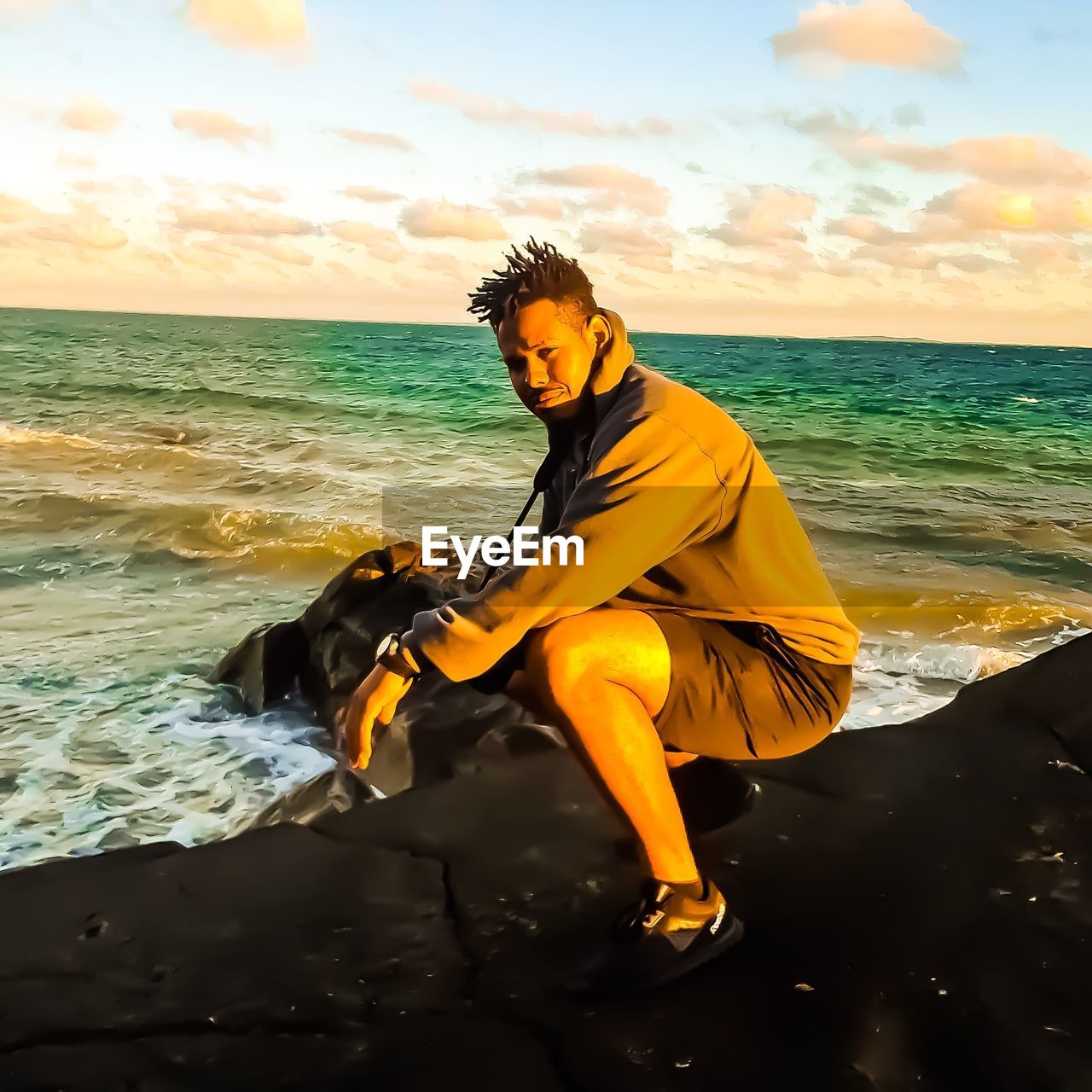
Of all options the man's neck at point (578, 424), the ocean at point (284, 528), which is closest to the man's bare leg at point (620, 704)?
the man's neck at point (578, 424)

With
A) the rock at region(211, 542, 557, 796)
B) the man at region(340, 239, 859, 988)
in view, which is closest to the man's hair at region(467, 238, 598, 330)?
the man at region(340, 239, 859, 988)

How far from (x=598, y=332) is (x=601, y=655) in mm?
737

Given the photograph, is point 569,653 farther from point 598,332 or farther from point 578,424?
point 598,332

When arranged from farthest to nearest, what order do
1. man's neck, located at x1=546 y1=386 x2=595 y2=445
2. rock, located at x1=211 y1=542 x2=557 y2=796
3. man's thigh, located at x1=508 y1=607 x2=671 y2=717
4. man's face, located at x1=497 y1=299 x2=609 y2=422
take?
rock, located at x1=211 y1=542 x2=557 y2=796, man's neck, located at x1=546 y1=386 x2=595 y2=445, man's face, located at x1=497 y1=299 x2=609 y2=422, man's thigh, located at x1=508 y1=607 x2=671 y2=717

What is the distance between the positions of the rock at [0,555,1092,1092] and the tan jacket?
0.65 m

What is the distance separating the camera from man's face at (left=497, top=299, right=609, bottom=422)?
2162 mm

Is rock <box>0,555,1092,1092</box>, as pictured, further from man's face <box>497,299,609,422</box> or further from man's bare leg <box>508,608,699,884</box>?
man's face <box>497,299,609,422</box>

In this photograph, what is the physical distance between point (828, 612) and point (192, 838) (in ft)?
Result: 8.93

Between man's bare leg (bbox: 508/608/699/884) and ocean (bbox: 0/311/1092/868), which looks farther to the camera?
ocean (bbox: 0/311/1092/868)

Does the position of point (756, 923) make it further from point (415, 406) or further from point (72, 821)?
point (415, 406)

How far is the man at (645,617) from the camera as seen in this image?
1979mm

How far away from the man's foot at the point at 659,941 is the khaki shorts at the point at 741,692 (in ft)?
1.11

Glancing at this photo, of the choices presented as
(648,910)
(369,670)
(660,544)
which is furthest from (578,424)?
(369,670)

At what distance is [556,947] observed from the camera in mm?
2189
